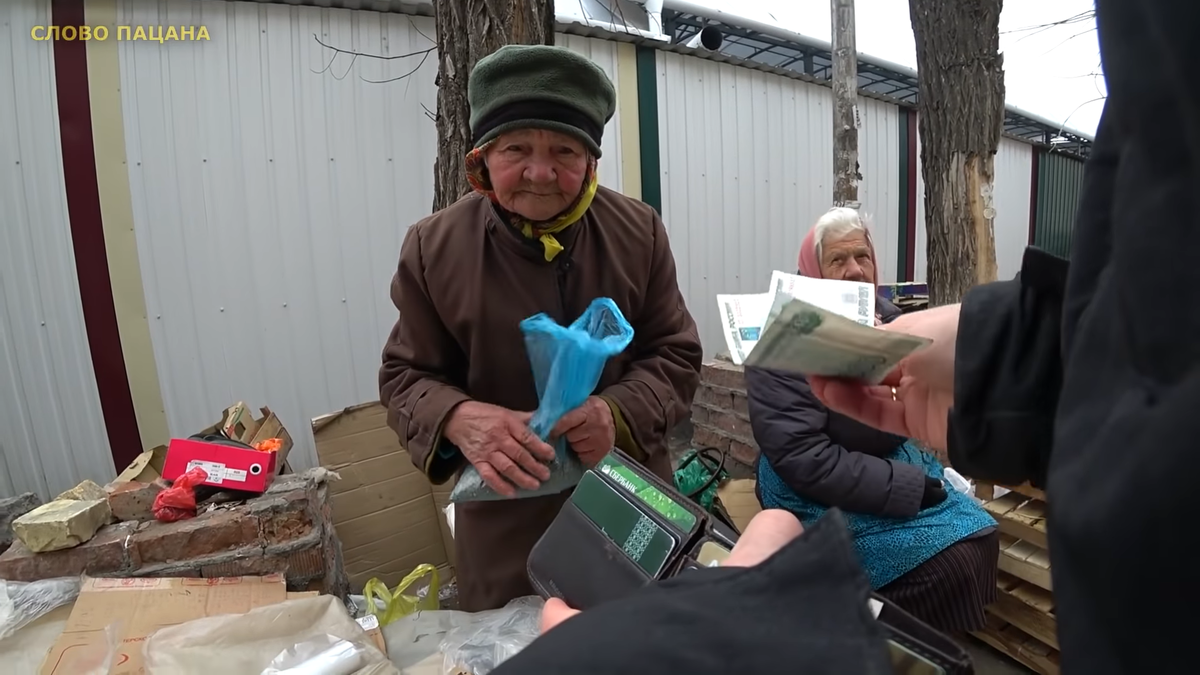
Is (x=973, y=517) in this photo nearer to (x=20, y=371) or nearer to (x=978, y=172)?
(x=978, y=172)

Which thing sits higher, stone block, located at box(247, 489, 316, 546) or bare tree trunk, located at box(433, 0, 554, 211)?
bare tree trunk, located at box(433, 0, 554, 211)

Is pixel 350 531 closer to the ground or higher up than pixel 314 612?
closer to the ground

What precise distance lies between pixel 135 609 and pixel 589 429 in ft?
4.75

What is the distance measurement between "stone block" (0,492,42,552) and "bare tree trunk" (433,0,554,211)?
2187 millimetres

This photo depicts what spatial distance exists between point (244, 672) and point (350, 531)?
4.51ft

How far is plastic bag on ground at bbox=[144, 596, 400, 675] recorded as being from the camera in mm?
1452

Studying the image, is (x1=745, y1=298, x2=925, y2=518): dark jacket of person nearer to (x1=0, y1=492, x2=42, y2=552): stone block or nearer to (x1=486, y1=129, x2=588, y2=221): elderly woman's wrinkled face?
(x1=486, y1=129, x2=588, y2=221): elderly woman's wrinkled face

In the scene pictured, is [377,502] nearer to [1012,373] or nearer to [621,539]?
[621,539]

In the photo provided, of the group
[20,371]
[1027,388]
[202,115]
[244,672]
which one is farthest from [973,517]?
[20,371]

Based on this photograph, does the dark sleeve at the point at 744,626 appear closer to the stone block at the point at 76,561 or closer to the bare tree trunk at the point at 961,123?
the stone block at the point at 76,561

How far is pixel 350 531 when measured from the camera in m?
2.81

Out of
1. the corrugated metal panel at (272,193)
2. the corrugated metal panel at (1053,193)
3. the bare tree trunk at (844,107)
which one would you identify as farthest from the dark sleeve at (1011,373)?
the corrugated metal panel at (1053,193)

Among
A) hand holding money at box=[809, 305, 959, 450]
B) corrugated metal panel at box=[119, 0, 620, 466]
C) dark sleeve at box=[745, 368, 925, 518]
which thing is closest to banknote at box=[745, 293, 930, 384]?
hand holding money at box=[809, 305, 959, 450]
